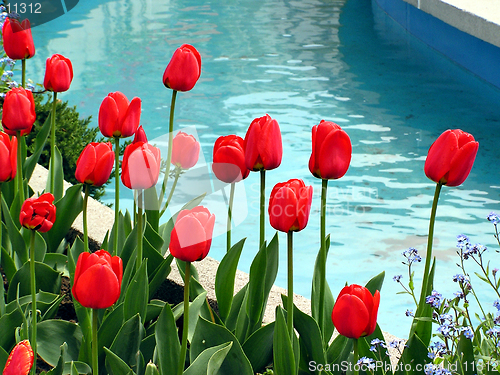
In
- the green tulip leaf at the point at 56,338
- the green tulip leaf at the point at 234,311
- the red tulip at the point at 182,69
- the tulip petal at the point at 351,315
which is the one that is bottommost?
the green tulip leaf at the point at 56,338

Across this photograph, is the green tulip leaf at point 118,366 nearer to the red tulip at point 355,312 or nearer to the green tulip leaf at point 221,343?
the green tulip leaf at point 221,343

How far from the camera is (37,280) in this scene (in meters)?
1.95

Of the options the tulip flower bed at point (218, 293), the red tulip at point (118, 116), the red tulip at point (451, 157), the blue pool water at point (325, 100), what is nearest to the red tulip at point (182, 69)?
the tulip flower bed at point (218, 293)

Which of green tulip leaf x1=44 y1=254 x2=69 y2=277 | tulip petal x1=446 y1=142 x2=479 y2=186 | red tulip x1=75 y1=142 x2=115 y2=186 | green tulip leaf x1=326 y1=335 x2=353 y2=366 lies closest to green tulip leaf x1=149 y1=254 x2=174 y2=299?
green tulip leaf x1=44 y1=254 x2=69 y2=277

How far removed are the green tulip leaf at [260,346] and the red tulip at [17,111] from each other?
0.95 m

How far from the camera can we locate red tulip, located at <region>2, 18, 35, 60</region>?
2090 millimetres

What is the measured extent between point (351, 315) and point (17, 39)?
165 centimetres

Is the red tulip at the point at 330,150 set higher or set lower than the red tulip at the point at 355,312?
higher

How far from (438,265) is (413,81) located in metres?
4.26

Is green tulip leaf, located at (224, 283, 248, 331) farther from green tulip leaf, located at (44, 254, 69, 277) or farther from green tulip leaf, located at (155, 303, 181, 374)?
green tulip leaf, located at (44, 254, 69, 277)

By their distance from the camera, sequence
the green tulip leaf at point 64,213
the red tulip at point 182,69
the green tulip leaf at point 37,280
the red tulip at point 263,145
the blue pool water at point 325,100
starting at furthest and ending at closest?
the blue pool water at point 325,100 < the green tulip leaf at point 64,213 < the green tulip leaf at point 37,280 < the red tulip at point 182,69 < the red tulip at point 263,145

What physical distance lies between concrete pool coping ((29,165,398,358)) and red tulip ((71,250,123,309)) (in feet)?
2.34

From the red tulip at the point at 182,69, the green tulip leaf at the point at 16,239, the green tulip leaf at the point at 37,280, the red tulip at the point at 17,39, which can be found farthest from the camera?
the red tulip at the point at 17,39

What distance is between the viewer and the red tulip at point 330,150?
1.27 meters
